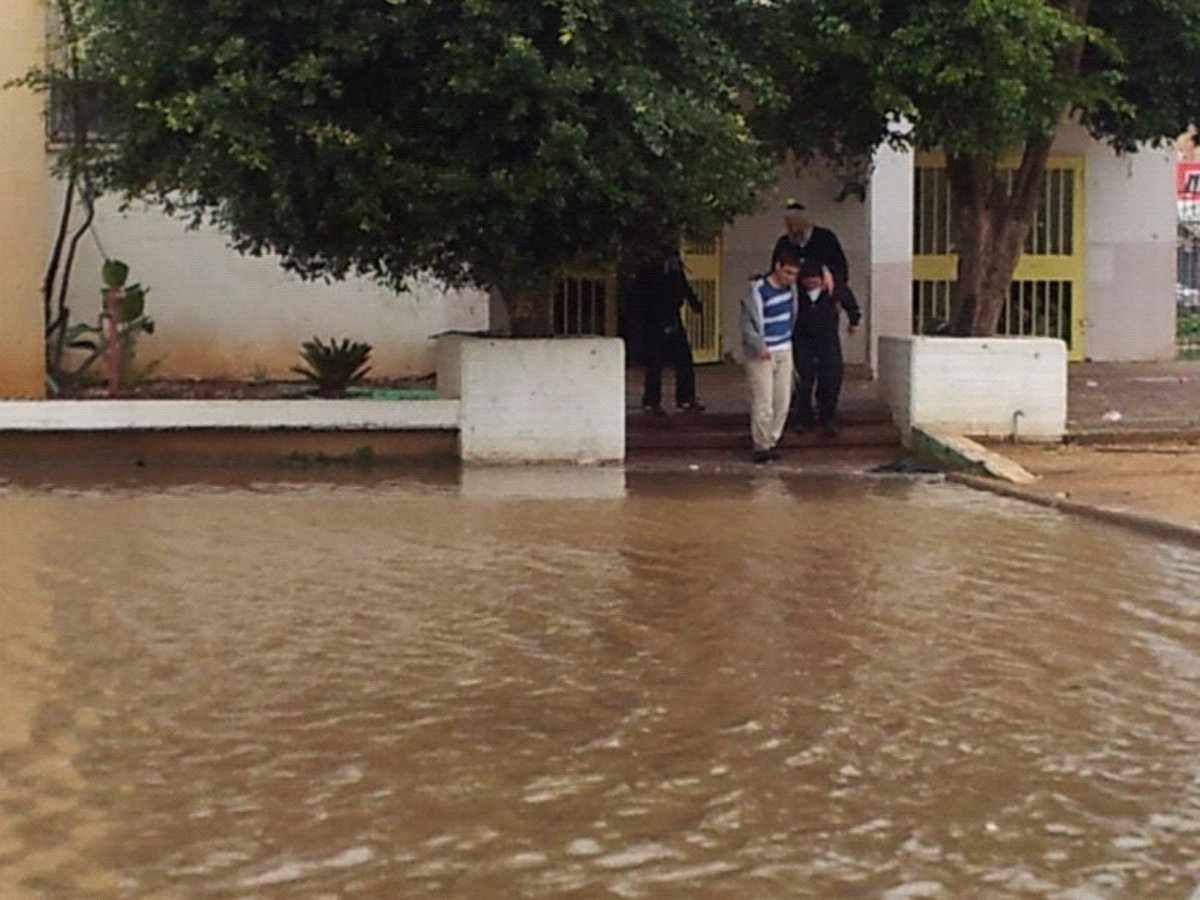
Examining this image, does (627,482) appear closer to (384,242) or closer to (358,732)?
(384,242)

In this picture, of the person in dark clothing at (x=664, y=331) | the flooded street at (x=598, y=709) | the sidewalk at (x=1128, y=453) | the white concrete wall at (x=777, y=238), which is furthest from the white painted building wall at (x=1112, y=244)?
the flooded street at (x=598, y=709)

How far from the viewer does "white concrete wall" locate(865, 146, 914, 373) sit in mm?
22562

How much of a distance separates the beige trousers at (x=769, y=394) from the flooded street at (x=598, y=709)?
A: 3.47m

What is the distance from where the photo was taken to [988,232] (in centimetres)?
1752

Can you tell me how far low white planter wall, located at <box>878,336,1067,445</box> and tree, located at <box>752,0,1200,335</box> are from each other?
1117mm

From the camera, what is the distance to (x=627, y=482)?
14.6 meters

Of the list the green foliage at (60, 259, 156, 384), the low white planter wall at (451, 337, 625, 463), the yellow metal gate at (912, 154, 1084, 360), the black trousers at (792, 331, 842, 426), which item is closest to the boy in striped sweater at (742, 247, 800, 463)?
the black trousers at (792, 331, 842, 426)

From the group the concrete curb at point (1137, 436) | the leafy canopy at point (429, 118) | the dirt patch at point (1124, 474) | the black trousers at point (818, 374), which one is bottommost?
the dirt patch at point (1124, 474)

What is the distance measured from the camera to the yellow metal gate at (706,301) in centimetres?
2411

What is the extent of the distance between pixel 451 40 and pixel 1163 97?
6303mm

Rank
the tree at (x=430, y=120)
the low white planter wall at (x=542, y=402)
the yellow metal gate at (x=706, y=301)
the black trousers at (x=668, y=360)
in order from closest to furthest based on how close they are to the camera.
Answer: the tree at (x=430, y=120)
the low white planter wall at (x=542, y=402)
the black trousers at (x=668, y=360)
the yellow metal gate at (x=706, y=301)

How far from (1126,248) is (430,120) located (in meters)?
13.3

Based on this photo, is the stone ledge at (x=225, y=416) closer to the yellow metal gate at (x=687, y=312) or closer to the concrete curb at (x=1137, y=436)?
the concrete curb at (x=1137, y=436)

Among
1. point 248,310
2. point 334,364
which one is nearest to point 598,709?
point 334,364
